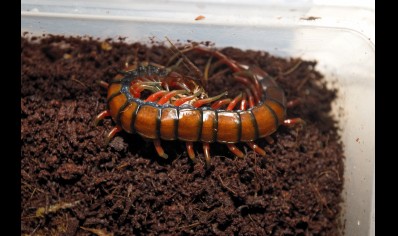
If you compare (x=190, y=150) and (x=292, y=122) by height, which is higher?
(x=292, y=122)

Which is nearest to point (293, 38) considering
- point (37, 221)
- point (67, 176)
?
point (67, 176)

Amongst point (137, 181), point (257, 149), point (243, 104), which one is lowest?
point (137, 181)

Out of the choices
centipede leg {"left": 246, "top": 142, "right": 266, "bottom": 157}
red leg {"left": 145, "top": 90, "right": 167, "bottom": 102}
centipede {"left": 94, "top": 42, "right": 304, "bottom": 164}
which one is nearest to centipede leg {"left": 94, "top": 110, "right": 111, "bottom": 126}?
centipede {"left": 94, "top": 42, "right": 304, "bottom": 164}

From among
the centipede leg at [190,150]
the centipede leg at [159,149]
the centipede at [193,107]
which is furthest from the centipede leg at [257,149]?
the centipede leg at [159,149]

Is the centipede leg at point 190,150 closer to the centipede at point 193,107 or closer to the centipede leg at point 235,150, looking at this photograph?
the centipede at point 193,107

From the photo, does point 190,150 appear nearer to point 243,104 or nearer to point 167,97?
point 167,97

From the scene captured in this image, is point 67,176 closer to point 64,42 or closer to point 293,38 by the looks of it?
point 64,42

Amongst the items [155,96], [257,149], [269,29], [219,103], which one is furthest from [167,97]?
[269,29]
